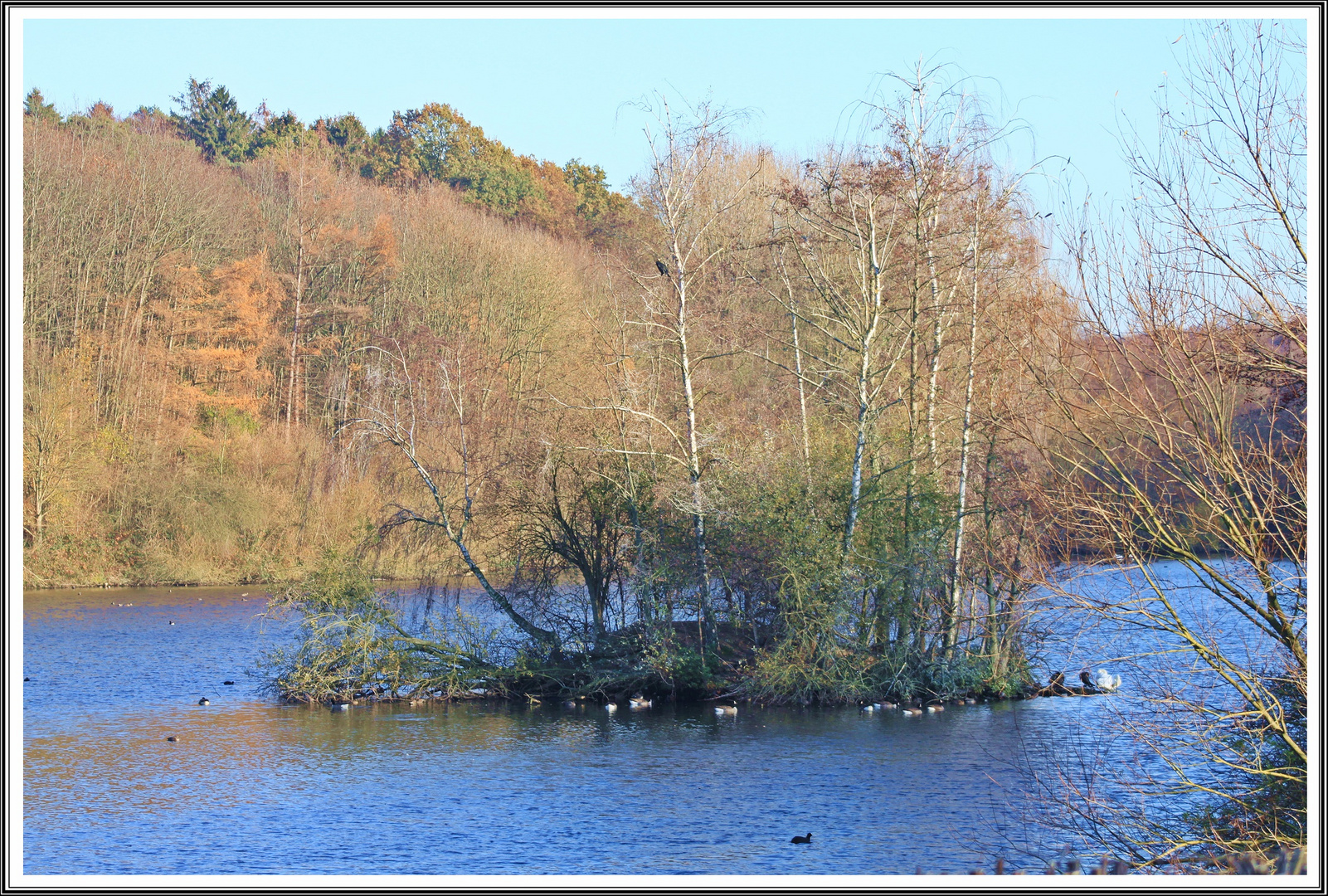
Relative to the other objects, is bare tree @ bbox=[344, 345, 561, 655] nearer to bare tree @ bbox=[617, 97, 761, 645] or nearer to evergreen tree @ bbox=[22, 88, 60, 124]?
bare tree @ bbox=[617, 97, 761, 645]

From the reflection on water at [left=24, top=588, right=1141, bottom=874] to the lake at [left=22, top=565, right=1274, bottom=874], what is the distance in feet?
0.13

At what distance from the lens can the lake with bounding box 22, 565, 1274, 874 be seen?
1176cm

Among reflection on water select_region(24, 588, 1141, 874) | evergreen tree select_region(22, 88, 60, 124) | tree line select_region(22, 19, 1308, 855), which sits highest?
evergreen tree select_region(22, 88, 60, 124)

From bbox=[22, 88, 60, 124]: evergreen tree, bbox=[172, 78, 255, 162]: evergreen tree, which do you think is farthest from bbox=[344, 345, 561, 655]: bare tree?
bbox=[172, 78, 255, 162]: evergreen tree

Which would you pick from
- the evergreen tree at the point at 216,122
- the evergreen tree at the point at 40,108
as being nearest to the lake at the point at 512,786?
the evergreen tree at the point at 40,108

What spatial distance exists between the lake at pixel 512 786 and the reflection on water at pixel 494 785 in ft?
0.13

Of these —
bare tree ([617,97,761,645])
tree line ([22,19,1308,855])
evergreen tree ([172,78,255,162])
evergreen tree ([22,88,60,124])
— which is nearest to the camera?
tree line ([22,19,1308,855])

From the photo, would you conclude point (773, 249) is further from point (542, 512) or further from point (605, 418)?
point (542, 512)

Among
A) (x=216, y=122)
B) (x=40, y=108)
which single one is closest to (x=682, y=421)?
(x=40, y=108)

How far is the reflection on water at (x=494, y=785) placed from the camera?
1182cm

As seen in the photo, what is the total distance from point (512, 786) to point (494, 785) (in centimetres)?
23

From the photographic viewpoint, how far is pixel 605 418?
2089 centimetres

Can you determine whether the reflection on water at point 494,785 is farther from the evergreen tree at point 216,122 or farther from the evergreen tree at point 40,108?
the evergreen tree at point 216,122

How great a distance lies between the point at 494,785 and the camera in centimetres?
1476
